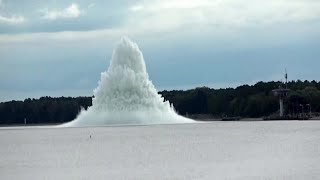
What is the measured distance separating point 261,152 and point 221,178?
64.0 feet

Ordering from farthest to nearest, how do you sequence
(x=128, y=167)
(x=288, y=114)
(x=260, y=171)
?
1. (x=288, y=114)
2. (x=128, y=167)
3. (x=260, y=171)

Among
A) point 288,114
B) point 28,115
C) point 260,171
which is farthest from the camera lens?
point 28,115

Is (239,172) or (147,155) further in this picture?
(147,155)

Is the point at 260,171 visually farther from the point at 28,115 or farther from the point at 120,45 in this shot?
the point at 28,115

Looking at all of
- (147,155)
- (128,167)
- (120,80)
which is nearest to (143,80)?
(120,80)

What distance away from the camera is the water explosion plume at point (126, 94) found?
11100 centimetres

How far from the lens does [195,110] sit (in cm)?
17900

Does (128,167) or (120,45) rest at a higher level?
(120,45)

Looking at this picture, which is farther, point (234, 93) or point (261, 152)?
point (234, 93)

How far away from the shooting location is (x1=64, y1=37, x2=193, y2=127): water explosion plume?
364ft

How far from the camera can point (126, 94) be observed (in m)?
112

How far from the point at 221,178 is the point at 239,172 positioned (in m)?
3.00

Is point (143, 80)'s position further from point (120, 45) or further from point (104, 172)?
point (104, 172)

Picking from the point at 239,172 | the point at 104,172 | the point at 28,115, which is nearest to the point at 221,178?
the point at 239,172
